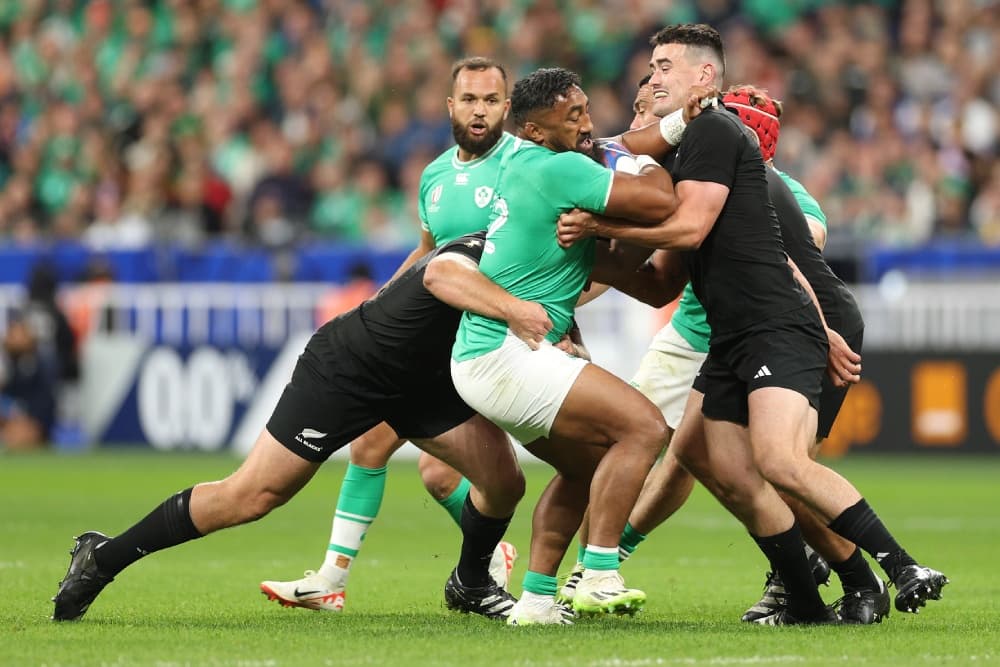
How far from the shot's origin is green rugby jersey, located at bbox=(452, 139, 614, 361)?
24.6 feet

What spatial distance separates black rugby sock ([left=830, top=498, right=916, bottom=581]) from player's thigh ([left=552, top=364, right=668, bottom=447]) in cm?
80

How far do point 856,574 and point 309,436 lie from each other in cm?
239

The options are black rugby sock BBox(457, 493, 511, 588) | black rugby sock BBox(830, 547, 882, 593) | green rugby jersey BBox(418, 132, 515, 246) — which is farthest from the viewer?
green rugby jersey BBox(418, 132, 515, 246)

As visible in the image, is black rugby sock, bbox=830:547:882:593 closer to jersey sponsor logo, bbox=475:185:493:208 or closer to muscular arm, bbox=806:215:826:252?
muscular arm, bbox=806:215:826:252

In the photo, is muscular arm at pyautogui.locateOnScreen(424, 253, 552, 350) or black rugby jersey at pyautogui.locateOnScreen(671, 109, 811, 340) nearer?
muscular arm at pyautogui.locateOnScreen(424, 253, 552, 350)

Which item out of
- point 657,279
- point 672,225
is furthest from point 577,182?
point 657,279

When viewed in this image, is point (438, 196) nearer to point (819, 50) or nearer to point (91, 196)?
point (819, 50)

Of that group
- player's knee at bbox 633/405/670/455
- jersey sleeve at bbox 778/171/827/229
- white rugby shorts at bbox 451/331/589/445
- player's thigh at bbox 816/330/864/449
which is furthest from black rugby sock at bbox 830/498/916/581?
jersey sleeve at bbox 778/171/827/229

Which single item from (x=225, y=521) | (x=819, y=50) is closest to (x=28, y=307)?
(x=819, y=50)

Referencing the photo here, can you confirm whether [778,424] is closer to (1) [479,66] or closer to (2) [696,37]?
(2) [696,37]

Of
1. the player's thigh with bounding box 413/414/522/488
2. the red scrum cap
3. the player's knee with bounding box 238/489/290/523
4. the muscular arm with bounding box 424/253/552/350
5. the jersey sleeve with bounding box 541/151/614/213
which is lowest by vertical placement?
the player's knee with bounding box 238/489/290/523

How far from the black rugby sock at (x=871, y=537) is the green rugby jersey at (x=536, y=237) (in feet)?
4.54

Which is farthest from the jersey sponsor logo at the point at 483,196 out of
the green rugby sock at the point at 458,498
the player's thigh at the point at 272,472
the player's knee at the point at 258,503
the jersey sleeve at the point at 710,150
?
the player's knee at the point at 258,503

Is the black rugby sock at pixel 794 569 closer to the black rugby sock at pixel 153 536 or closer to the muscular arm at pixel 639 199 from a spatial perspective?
the muscular arm at pixel 639 199
